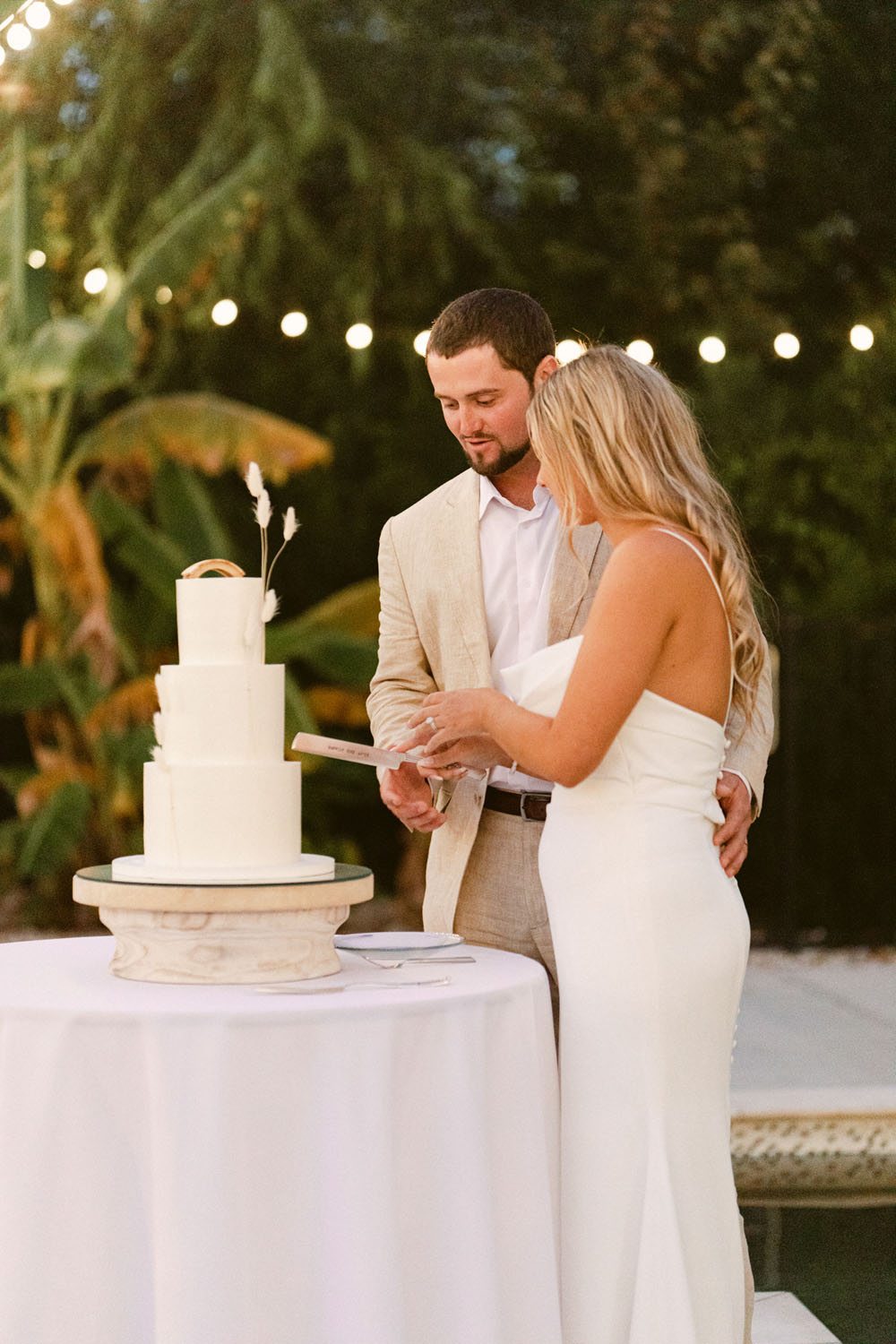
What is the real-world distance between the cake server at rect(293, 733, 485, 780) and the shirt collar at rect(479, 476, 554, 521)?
2.38 ft

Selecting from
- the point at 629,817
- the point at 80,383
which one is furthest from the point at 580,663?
the point at 80,383

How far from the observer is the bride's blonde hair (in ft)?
8.39

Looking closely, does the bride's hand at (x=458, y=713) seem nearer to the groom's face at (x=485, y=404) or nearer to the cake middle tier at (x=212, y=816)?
the cake middle tier at (x=212, y=816)

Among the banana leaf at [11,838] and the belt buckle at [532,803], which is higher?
the belt buckle at [532,803]

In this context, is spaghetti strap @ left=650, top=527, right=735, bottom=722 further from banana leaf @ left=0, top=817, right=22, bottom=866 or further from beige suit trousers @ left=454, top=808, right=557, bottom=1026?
banana leaf @ left=0, top=817, right=22, bottom=866

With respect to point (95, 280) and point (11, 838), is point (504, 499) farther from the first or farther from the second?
point (11, 838)

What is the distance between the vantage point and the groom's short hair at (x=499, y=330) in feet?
10.2

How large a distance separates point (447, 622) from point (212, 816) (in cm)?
87

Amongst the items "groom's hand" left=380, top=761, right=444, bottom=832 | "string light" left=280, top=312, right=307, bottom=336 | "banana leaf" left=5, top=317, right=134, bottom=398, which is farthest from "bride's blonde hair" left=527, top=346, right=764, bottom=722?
"string light" left=280, top=312, right=307, bottom=336

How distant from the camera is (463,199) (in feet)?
37.2

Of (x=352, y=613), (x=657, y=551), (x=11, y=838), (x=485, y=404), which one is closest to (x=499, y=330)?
(x=485, y=404)

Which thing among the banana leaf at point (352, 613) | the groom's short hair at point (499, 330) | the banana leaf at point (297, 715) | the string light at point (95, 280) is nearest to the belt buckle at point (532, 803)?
the groom's short hair at point (499, 330)

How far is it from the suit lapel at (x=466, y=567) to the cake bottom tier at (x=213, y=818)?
751mm

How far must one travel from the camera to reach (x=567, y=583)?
313 centimetres
